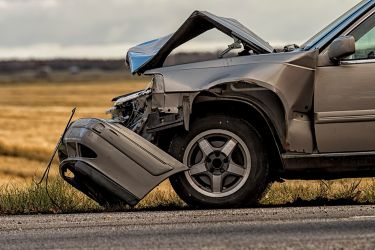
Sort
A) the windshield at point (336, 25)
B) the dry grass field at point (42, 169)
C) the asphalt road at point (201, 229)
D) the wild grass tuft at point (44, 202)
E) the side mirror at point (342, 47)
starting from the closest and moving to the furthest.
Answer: the asphalt road at point (201, 229) < the side mirror at point (342, 47) < the windshield at point (336, 25) < the wild grass tuft at point (44, 202) < the dry grass field at point (42, 169)

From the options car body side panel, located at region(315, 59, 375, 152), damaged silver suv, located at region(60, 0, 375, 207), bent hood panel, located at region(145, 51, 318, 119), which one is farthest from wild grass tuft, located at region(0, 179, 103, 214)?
car body side panel, located at region(315, 59, 375, 152)

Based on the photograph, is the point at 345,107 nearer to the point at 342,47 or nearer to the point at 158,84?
the point at 342,47

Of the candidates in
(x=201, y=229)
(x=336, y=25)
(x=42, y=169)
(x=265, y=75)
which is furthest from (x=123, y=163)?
(x=42, y=169)

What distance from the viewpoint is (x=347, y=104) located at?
8.47 meters

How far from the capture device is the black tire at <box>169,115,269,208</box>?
862 centimetres

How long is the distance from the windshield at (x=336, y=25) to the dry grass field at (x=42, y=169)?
1.41 metres

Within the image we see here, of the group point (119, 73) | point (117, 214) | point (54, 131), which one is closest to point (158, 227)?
point (117, 214)

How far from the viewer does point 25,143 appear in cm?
4312

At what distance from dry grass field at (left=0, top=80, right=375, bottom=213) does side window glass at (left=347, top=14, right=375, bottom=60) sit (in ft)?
4.54

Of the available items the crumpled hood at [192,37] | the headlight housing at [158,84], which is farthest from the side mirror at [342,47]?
the headlight housing at [158,84]

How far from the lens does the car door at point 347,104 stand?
8.46m

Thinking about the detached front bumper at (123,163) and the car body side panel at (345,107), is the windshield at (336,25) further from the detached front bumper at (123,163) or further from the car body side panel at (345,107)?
the detached front bumper at (123,163)

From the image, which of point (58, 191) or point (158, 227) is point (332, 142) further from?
point (58, 191)

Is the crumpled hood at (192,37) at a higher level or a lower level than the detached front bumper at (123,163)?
higher
